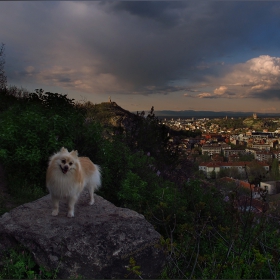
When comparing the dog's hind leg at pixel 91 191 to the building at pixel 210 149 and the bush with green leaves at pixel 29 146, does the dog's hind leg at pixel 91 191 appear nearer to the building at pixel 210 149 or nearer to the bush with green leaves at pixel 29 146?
the bush with green leaves at pixel 29 146

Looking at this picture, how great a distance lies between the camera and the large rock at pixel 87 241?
3820mm

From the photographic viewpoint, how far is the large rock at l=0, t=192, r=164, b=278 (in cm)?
382

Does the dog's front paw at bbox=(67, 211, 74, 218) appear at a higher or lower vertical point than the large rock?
higher

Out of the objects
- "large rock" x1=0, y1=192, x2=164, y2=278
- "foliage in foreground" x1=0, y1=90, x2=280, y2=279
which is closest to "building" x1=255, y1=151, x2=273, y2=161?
"foliage in foreground" x1=0, y1=90, x2=280, y2=279

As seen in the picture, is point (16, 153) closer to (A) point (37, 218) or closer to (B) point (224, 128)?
(A) point (37, 218)

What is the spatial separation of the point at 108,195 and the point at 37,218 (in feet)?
9.48

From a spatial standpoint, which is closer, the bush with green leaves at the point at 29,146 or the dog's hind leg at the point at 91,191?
the dog's hind leg at the point at 91,191

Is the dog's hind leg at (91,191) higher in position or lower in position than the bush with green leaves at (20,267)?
higher

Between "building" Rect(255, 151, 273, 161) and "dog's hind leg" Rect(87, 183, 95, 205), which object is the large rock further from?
"building" Rect(255, 151, 273, 161)

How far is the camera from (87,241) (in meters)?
3.99

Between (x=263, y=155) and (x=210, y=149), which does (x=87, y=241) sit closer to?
(x=210, y=149)

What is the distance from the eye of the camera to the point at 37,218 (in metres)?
4.48

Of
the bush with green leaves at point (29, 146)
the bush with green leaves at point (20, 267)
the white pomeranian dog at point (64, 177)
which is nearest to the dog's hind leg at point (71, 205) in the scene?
the white pomeranian dog at point (64, 177)

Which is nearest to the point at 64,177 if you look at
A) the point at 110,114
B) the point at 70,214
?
the point at 70,214
